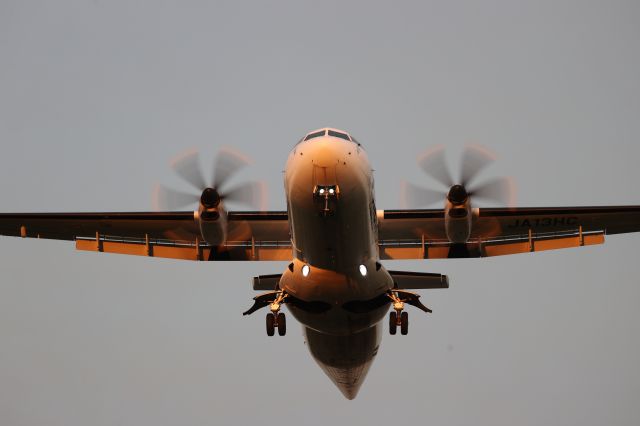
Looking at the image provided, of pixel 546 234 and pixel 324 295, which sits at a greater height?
pixel 546 234

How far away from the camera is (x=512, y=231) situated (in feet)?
64.7

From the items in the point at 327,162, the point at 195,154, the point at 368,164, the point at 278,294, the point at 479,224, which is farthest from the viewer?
the point at 479,224

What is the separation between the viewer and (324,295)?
15.4 meters

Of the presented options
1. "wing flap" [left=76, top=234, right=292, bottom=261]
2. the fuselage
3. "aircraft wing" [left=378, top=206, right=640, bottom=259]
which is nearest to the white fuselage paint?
the fuselage

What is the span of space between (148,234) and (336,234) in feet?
24.2

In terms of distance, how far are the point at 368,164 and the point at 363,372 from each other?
779cm

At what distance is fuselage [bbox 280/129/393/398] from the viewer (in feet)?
44.1

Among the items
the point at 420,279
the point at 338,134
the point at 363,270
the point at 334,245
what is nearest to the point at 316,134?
the point at 338,134

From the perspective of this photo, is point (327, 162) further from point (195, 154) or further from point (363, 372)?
point (363, 372)

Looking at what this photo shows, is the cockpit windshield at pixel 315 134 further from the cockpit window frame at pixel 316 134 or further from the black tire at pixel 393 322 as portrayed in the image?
the black tire at pixel 393 322

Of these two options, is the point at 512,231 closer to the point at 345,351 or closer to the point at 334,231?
the point at 345,351

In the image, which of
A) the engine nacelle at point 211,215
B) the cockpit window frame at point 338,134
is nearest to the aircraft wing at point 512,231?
the engine nacelle at point 211,215

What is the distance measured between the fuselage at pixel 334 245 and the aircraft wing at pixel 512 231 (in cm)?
289

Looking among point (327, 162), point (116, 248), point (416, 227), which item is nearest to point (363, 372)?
point (416, 227)
